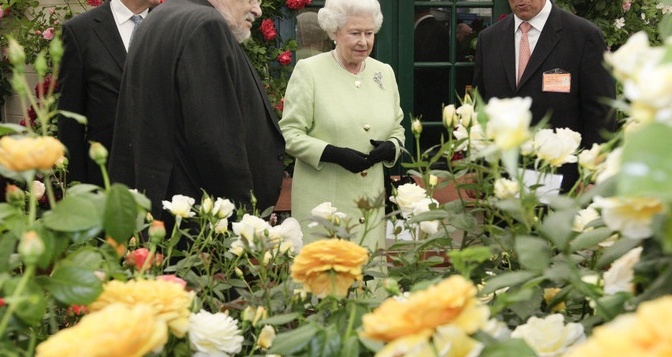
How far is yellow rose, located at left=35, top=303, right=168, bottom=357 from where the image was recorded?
2.02 feet

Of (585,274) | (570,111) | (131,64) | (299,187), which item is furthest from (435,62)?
(585,274)

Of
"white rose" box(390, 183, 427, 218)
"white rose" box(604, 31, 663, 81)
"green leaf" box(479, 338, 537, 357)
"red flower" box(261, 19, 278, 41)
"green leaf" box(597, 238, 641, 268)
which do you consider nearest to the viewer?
"white rose" box(604, 31, 663, 81)

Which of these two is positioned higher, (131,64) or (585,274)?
(585,274)

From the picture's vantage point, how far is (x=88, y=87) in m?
3.45

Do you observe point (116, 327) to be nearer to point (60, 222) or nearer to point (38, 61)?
point (60, 222)

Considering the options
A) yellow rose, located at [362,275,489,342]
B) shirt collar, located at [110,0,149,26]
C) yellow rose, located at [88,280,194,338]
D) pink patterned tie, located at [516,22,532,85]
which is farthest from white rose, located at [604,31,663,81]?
→ pink patterned tie, located at [516,22,532,85]

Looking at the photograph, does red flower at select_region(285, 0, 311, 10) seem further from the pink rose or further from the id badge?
the id badge

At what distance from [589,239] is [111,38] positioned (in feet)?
9.40

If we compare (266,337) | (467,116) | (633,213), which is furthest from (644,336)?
(467,116)

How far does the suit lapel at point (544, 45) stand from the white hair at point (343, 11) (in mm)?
Result: 732

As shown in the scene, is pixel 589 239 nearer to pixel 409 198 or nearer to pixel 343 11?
pixel 409 198

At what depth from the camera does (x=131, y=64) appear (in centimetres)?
276

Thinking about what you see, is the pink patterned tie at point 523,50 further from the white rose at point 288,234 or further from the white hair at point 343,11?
the white rose at point 288,234

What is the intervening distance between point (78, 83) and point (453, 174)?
2.35 m
